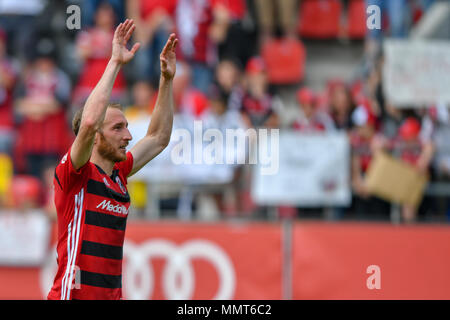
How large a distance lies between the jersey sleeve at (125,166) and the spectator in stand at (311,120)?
502 cm

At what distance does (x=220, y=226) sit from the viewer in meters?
9.34

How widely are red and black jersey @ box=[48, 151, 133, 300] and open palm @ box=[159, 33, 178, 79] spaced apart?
850 mm

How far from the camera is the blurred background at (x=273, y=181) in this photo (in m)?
9.16

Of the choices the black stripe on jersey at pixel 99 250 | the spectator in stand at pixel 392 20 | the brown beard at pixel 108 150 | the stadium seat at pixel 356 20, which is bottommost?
the black stripe on jersey at pixel 99 250


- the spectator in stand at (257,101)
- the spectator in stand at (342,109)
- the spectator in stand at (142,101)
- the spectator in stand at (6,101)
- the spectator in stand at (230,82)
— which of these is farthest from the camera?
the spectator in stand at (6,101)

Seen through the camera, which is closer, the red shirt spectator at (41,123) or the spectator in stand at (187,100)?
the spectator in stand at (187,100)

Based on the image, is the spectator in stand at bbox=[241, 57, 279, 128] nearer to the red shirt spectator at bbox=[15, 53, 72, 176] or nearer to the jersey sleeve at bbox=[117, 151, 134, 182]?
the red shirt spectator at bbox=[15, 53, 72, 176]

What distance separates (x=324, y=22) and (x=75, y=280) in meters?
9.52

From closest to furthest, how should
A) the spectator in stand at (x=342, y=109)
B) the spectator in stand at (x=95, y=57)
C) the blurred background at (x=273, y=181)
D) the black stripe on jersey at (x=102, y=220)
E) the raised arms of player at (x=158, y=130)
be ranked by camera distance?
the black stripe on jersey at (x=102, y=220)
the raised arms of player at (x=158, y=130)
the blurred background at (x=273, y=181)
the spectator in stand at (x=342, y=109)
the spectator in stand at (x=95, y=57)

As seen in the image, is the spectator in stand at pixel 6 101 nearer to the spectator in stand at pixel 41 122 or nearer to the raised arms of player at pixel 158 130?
the spectator in stand at pixel 41 122

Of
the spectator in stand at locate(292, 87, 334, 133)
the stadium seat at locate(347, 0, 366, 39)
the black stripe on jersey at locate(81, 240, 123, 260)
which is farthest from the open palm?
the stadium seat at locate(347, 0, 366, 39)

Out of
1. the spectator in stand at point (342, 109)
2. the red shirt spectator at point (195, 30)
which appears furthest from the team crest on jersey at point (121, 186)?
the red shirt spectator at point (195, 30)

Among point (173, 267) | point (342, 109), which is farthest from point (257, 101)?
point (173, 267)

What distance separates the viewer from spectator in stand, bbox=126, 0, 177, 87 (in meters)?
11.9
